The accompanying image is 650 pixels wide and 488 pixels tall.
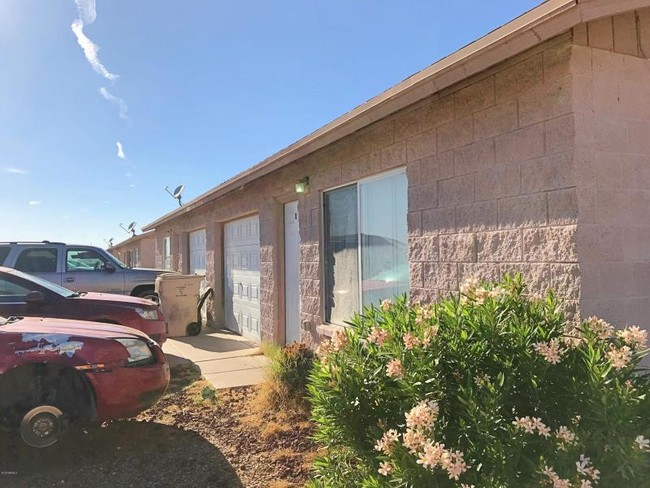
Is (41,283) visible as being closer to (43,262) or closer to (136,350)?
(136,350)

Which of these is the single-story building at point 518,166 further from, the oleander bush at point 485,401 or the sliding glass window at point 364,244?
the oleander bush at point 485,401

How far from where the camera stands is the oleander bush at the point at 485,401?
2.38 m

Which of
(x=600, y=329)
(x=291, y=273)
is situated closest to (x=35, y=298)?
(x=291, y=273)

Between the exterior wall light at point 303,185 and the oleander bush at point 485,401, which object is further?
the exterior wall light at point 303,185

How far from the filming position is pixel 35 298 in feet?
21.7

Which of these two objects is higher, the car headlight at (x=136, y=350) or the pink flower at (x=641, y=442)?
the car headlight at (x=136, y=350)

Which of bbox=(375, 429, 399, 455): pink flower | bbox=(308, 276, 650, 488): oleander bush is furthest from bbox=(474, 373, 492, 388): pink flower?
bbox=(375, 429, 399, 455): pink flower

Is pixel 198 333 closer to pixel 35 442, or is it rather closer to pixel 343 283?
pixel 343 283

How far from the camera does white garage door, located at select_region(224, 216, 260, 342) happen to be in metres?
10.2

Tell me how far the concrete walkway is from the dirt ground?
1.20 metres

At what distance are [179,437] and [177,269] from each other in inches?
462

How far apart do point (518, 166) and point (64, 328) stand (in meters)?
4.28

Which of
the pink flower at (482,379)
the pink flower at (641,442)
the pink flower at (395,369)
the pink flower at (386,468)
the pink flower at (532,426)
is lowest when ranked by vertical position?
the pink flower at (386,468)

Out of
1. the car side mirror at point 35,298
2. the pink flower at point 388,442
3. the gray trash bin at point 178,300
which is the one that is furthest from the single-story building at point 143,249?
the pink flower at point 388,442
